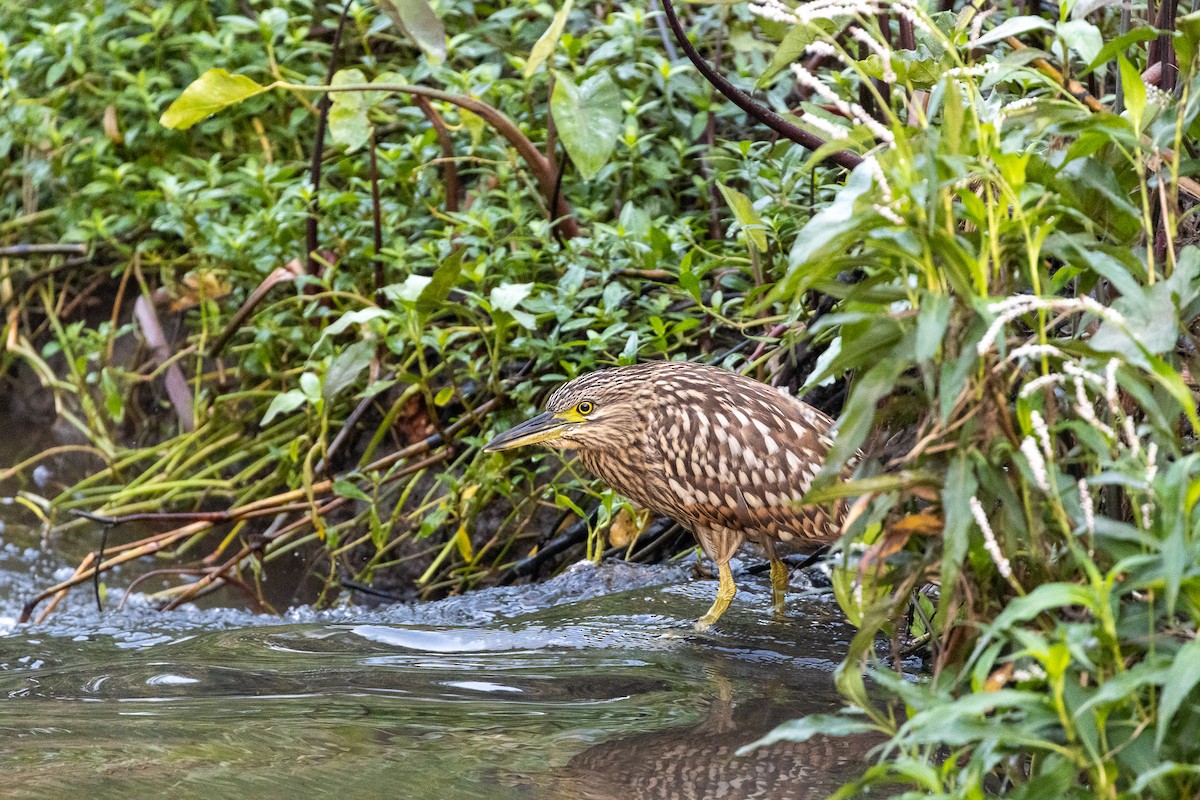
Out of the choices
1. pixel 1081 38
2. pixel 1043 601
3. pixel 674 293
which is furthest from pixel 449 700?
pixel 674 293

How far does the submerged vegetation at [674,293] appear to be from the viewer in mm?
1930

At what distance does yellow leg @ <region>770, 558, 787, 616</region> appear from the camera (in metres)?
3.93

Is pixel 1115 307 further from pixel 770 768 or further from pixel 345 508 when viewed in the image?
pixel 345 508

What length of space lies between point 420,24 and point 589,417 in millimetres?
1384

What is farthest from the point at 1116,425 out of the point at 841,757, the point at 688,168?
the point at 688,168

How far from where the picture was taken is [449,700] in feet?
10.00

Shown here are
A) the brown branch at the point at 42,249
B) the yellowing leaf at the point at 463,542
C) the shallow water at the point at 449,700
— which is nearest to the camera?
the shallow water at the point at 449,700

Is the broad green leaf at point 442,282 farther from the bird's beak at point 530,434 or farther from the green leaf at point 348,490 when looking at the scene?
the green leaf at point 348,490

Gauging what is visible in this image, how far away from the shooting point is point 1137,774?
1.80m

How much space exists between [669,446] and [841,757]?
1540mm

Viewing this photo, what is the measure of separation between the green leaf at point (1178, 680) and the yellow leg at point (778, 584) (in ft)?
7.25

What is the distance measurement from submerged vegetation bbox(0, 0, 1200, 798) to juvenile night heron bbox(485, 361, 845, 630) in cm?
24

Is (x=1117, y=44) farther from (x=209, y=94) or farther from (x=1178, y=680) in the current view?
(x=209, y=94)

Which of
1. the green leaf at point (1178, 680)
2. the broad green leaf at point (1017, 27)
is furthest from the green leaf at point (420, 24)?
the green leaf at point (1178, 680)
